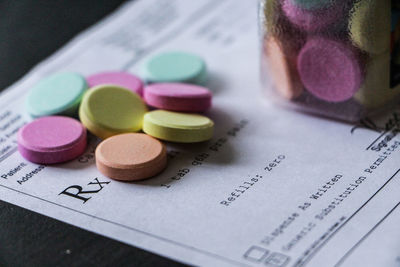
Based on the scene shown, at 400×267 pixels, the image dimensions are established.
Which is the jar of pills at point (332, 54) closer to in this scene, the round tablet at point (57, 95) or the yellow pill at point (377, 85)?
the yellow pill at point (377, 85)

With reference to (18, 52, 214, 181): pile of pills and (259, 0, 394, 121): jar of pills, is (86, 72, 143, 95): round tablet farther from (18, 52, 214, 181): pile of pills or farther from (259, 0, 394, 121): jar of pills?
(259, 0, 394, 121): jar of pills

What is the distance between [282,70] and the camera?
2.93 feet

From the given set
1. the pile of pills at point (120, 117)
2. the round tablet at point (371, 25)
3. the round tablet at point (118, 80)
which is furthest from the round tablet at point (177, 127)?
the round tablet at point (371, 25)

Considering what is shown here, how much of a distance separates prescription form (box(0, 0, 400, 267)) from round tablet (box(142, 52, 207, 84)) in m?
0.03

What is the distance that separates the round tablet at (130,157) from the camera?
79 centimetres

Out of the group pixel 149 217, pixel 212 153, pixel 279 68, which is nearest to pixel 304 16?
pixel 279 68

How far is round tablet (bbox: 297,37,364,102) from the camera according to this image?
2.75 ft

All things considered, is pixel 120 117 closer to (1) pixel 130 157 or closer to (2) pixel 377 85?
(1) pixel 130 157

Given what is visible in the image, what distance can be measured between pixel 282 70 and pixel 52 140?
0.31m

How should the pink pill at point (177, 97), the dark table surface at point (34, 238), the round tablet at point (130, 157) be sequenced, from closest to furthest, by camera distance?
the dark table surface at point (34, 238)
the round tablet at point (130, 157)
the pink pill at point (177, 97)

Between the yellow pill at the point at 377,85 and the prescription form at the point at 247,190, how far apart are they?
3 centimetres

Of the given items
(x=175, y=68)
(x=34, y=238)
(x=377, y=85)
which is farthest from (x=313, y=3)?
(x=34, y=238)

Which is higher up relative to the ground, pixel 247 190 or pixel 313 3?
pixel 313 3

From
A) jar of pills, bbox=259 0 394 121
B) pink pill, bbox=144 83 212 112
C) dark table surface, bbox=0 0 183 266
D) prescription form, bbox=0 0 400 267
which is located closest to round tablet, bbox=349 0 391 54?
jar of pills, bbox=259 0 394 121
